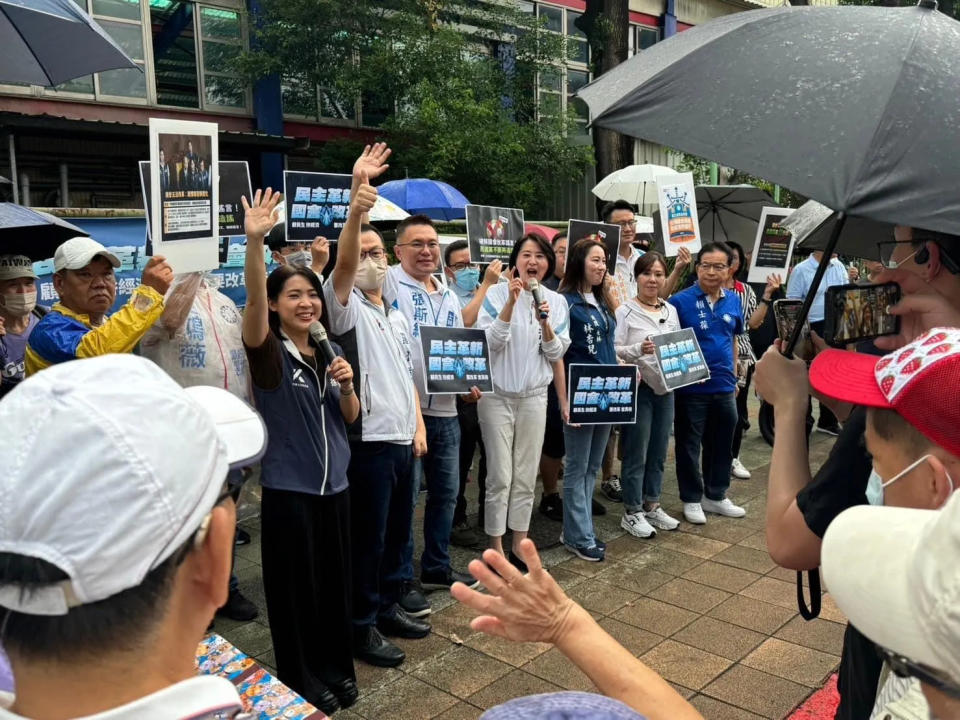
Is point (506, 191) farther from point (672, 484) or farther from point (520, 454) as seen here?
point (520, 454)

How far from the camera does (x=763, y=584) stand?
15.3ft

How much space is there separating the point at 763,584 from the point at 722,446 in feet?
4.73

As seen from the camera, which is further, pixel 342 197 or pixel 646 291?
pixel 646 291

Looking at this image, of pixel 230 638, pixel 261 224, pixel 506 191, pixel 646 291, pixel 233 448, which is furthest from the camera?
pixel 506 191

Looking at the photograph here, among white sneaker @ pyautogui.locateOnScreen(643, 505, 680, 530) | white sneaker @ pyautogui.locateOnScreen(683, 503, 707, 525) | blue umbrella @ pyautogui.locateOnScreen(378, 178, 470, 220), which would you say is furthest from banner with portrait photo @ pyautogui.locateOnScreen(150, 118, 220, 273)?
blue umbrella @ pyautogui.locateOnScreen(378, 178, 470, 220)

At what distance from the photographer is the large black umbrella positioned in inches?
161

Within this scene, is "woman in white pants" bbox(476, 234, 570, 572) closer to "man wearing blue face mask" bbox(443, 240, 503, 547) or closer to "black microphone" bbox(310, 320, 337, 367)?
"man wearing blue face mask" bbox(443, 240, 503, 547)

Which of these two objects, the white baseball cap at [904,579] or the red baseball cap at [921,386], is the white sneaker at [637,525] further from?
the white baseball cap at [904,579]

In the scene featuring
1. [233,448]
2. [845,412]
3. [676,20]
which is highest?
[676,20]

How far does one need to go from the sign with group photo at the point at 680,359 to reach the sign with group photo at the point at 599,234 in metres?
0.70

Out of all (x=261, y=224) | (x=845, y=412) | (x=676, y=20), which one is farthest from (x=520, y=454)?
(x=676, y=20)

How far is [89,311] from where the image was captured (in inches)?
145

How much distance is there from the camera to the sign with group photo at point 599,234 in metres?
5.56

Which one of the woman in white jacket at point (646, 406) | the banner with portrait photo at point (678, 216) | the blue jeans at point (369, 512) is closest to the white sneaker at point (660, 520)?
the woman in white jacket at point (646, 406)
